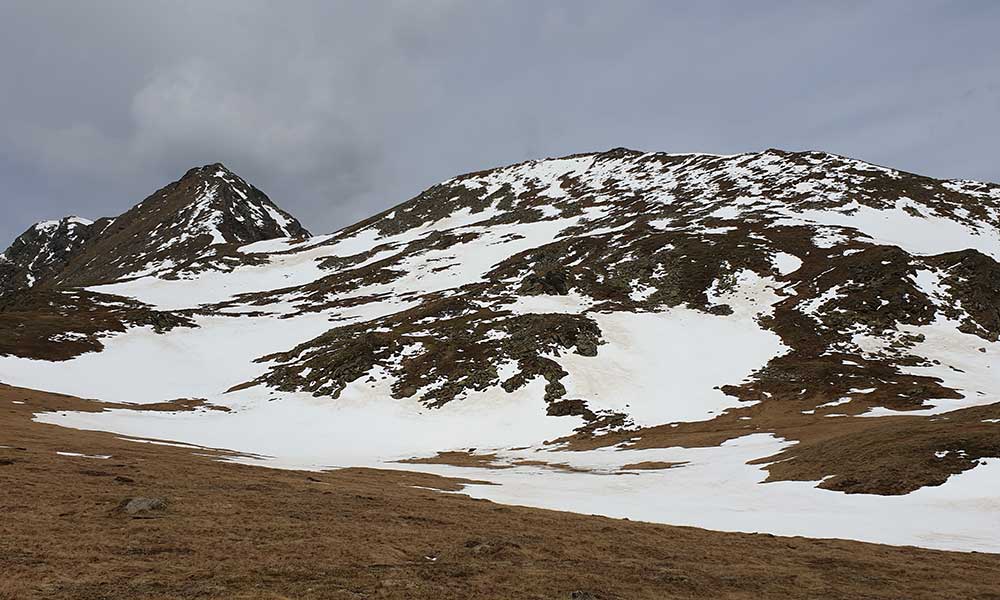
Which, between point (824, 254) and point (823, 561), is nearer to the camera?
point (823, 561)

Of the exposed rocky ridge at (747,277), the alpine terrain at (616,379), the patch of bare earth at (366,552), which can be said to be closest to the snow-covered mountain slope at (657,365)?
the alpine terrain at (616,379)

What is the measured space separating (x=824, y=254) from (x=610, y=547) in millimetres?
95902

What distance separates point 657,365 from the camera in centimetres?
7200

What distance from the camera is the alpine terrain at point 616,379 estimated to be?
929 inches

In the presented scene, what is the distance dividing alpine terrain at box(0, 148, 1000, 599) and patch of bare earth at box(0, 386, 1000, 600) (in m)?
0.26

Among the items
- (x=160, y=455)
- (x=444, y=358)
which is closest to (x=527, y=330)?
(x=444, y=358)

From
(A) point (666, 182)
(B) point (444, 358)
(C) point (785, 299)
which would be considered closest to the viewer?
(B) point (444, 358)

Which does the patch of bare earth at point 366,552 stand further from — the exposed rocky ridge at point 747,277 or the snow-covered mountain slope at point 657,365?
the exposed rocky ridge at point 747,277

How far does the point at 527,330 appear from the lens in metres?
78.7

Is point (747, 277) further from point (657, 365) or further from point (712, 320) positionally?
point (657, 365)

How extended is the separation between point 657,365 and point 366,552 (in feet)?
202

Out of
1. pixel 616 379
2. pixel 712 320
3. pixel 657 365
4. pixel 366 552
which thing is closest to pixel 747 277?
pixel 712 320

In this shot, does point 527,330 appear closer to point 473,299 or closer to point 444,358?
point 444,358

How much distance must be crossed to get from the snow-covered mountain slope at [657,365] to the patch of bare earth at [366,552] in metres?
5.40
